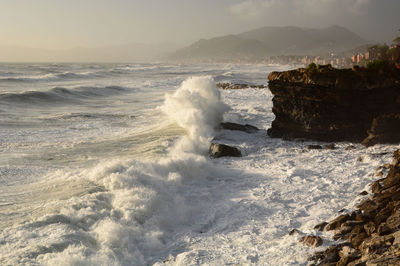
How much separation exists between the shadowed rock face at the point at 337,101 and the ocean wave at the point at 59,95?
18842 millimetres

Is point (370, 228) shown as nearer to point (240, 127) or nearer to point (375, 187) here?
point (375, 187)

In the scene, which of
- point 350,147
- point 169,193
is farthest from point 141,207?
point 350,147

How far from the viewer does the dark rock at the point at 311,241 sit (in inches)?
227

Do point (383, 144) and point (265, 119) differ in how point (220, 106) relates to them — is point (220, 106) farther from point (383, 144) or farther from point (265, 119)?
point (383, 144)

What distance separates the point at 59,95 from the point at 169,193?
910 inches

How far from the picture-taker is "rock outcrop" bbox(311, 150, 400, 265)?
4.78m

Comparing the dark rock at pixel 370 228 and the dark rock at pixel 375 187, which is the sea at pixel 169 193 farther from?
the dark rock at pixel 370 228

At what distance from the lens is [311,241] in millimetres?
5844

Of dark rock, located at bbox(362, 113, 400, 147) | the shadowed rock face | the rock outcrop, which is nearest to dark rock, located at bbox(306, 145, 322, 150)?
the shadowed rock face

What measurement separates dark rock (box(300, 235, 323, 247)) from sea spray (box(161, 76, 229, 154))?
6065 mm

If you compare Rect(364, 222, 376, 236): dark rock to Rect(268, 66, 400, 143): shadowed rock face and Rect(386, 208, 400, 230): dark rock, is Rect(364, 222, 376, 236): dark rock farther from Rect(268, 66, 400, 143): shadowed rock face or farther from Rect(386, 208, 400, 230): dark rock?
Rect(268, 66, 400, 143): shadowed rock face

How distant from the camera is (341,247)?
215 inches

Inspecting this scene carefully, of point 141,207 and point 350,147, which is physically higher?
point 350,147

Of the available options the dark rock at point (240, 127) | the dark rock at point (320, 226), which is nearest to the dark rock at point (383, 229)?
the dark rock at point (320, 226)
